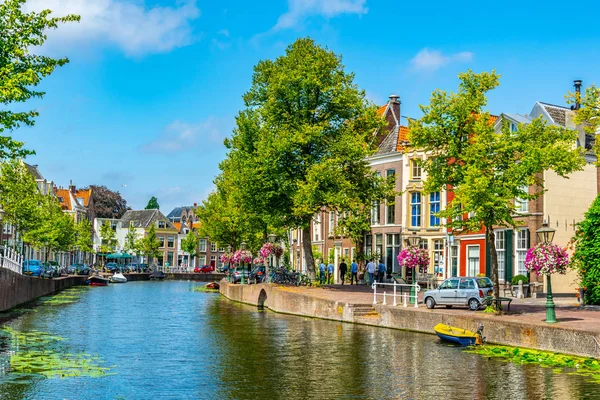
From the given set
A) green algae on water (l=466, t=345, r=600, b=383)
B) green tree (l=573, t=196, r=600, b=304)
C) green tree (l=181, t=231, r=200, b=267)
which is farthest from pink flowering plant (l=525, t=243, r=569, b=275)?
green tree (l=181, t=231, r=200, b=267)

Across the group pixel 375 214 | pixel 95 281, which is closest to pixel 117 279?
pixel 95 281

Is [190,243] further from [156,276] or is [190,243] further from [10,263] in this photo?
[10,263]

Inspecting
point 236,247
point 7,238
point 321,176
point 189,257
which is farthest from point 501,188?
point 189,257

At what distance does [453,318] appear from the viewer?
83.5 ft

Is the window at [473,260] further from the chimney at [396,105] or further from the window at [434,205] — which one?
the chimney at [396,105]

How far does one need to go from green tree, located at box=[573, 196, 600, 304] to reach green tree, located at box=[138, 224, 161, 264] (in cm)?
10058

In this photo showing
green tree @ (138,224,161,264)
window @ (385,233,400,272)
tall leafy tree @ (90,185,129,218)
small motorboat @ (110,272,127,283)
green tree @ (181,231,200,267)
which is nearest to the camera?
window @ (385,233,400,272)

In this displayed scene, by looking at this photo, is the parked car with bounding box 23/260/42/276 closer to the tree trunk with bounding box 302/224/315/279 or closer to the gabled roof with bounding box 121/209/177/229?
the tree trunk with bounding box 302/224/315/279

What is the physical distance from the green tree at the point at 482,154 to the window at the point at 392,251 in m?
23.3

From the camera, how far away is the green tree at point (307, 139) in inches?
1583

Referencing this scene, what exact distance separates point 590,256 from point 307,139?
55.7 feet

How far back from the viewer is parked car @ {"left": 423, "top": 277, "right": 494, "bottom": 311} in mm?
28812

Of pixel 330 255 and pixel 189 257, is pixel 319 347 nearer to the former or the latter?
pixel 330 255

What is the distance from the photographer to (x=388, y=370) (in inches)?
749
